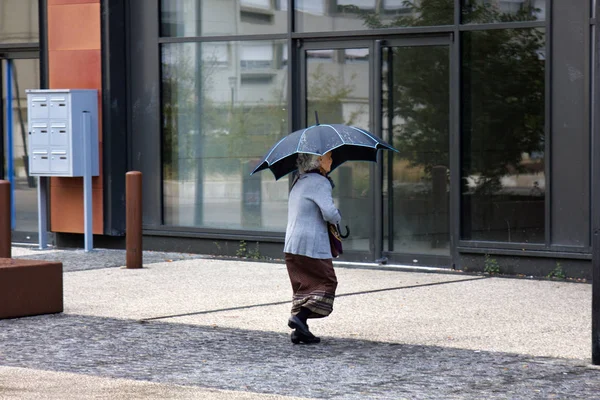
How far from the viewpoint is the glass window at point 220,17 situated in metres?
14.1

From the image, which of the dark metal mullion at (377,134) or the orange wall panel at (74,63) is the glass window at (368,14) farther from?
the orange wall panel at (74,63)

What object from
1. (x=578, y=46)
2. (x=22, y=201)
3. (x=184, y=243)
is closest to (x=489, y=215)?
(x=578, y=46)

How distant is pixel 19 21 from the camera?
16.1 meters

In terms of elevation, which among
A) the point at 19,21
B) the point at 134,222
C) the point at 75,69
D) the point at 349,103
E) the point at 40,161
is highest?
the point at 19,21

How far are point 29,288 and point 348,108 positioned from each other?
17.1 feet

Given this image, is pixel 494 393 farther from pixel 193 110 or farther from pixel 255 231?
pixel 193 110

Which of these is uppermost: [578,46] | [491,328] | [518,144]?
[578,46]

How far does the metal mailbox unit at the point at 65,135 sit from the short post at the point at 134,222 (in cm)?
199

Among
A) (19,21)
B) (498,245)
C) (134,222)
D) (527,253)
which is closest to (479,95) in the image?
(498,245)

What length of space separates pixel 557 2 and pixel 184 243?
565 cm

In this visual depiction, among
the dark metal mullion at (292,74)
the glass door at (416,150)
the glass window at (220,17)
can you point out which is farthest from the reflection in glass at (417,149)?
the glass window at (220,17)

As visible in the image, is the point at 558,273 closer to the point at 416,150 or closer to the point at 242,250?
the point at 416,150

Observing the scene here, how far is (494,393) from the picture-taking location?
6641mm

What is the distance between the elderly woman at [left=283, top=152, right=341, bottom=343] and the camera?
8.31m
